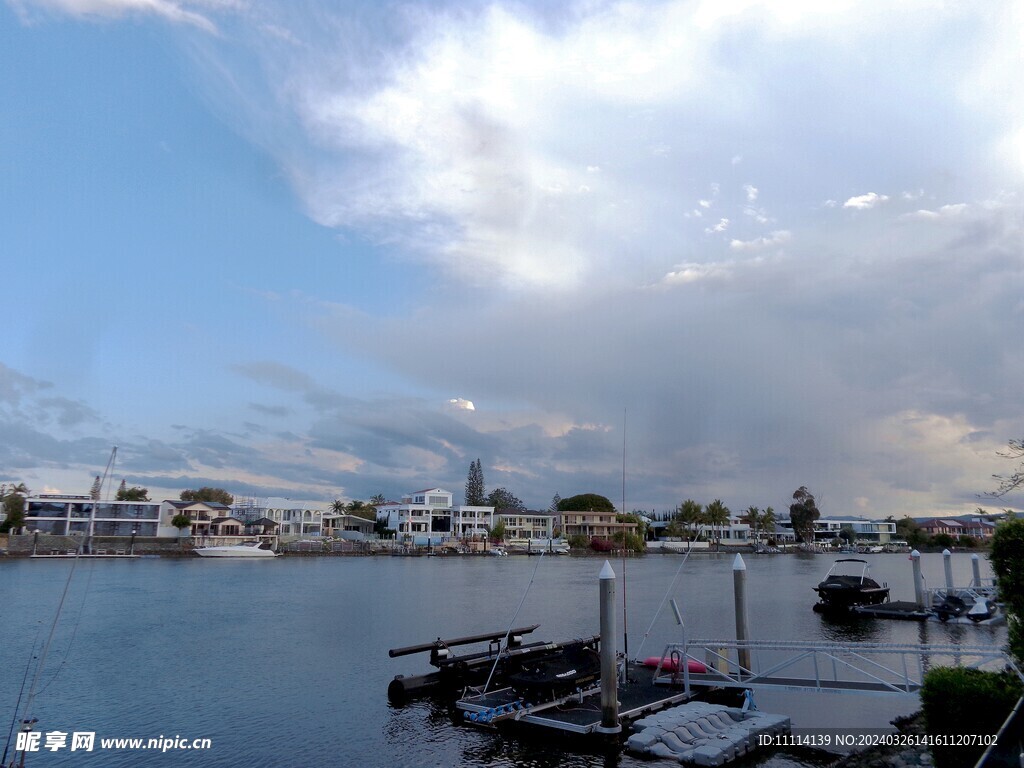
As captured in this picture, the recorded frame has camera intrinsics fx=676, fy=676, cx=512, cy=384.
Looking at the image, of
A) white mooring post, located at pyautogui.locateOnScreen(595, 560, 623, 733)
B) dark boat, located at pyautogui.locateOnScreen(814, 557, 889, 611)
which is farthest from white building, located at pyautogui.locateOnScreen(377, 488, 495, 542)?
white mooring post, located at pyautogui.locateOnScreen(595, 560, 623, 733)

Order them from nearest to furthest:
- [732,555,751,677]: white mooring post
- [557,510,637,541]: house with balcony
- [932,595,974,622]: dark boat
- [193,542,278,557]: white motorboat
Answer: [732,555,751,677]: white mooring post → [932,595,974,622]: dark boat → [193,542,278,557]: white motorboat → [557,510,637,541]: house with balcony

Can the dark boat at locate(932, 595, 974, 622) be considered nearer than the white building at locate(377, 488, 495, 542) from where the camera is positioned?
Yes

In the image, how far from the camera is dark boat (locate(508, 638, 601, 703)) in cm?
2261

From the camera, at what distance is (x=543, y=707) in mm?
21953

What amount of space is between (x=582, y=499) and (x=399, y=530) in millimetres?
57183

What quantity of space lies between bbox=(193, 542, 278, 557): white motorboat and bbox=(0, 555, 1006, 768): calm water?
4559 cm

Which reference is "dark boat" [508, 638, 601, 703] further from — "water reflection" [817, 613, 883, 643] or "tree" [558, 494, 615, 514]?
"tree" [558, 494, 615, 514]

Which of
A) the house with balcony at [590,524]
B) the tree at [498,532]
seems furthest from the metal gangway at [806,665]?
the house with balcony at [590,524]

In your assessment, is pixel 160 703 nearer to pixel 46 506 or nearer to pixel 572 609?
pixel 572 609

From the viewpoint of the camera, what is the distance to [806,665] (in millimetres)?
32250

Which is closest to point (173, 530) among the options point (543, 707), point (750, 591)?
point (750, 591)

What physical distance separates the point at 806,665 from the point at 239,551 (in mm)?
124977

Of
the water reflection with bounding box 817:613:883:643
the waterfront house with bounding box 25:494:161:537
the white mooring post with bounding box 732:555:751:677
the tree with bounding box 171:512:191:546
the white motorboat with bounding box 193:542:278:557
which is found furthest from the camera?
the tree with bounding box 171:512:191:546

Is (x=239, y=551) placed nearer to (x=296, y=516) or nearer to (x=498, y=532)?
(x=296, y=516)
